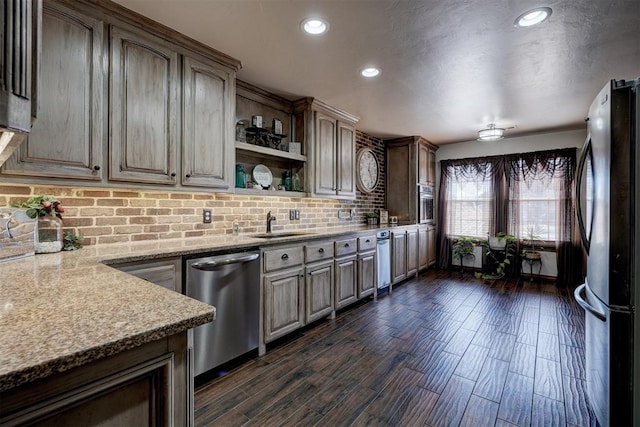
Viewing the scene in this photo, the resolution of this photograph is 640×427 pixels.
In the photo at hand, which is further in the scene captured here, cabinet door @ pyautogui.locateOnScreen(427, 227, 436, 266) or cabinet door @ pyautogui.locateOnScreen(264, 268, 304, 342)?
cabinet door @ pyautogui.locateOnScreen(427, 227, 436, 266)

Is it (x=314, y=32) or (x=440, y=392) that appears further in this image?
(x=314, y=32)

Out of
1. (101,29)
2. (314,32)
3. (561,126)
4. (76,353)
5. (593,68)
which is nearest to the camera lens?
(76,353)

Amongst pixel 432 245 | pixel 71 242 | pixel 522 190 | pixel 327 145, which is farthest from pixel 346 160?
pixel 522 190

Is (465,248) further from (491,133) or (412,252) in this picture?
(491,133)

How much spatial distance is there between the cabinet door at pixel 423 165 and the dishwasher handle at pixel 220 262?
382 cm

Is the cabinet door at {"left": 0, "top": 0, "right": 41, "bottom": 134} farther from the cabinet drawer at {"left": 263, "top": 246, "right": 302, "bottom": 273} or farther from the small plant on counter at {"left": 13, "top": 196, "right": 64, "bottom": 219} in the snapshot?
the cabinet drawer at {"left": 263, "top": 246, "right": 302, "bottom": 273}

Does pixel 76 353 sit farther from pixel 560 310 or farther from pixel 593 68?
pixel 560 310

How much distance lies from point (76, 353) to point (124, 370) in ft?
0.47

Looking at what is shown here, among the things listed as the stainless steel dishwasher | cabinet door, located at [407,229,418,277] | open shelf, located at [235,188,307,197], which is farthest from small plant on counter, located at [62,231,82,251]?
cabinet door, located at [407,229,418,277]

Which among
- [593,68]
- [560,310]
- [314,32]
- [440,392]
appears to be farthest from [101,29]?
[560,310]

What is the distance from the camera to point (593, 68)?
2.60 meters

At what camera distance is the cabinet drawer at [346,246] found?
325 centimetres

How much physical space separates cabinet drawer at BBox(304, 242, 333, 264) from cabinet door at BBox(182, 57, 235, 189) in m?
0.98

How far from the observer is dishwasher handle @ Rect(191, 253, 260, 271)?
1967 millimetres
